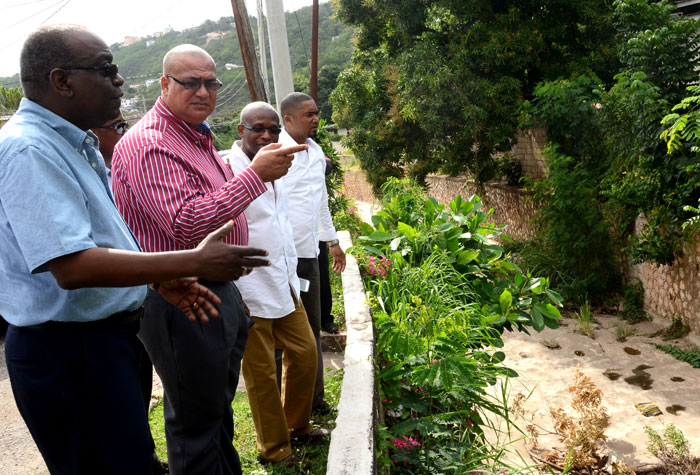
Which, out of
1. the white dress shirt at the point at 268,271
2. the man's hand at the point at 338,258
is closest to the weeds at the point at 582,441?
the man's hand at the point at 338,258

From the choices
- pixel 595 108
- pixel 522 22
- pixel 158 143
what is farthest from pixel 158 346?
pixel 522 22

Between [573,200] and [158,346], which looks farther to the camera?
[573,200]

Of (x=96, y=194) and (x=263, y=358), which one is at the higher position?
(x=96, y=194)

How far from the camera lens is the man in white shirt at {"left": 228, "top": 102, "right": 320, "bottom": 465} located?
271cm

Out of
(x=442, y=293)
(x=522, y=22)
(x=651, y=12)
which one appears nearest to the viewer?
(x=442, y=293)

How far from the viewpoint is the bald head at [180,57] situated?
7.09 ft

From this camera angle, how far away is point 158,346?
A: 6.46ft

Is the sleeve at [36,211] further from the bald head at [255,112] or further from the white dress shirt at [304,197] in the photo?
the white dress shirt at [304,197]

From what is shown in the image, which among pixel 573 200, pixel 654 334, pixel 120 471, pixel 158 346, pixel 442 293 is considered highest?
pixel 158 346

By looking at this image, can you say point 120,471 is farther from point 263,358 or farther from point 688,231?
point 688,231

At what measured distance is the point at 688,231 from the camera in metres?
6.31

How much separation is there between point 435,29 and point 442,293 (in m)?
9.80

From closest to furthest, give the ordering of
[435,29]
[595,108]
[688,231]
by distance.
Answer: [688,231] → [595,108] → [435,29]

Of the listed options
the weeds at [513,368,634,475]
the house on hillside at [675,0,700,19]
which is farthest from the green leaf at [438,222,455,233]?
the house on hillside at [675,0,700,19]
